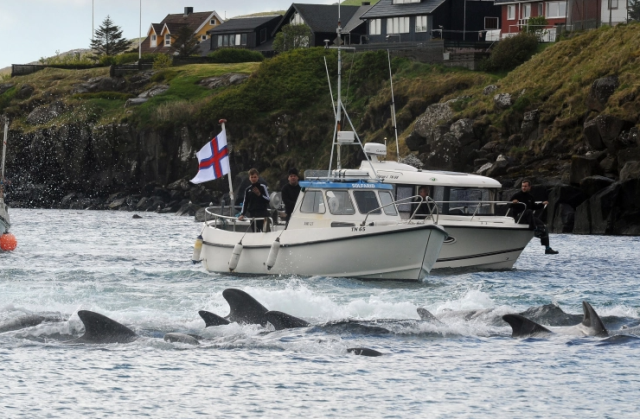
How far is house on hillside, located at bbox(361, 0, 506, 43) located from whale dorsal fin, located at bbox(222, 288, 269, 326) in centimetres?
7753

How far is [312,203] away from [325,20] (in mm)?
89766

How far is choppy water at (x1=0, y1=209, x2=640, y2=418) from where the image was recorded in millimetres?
12664

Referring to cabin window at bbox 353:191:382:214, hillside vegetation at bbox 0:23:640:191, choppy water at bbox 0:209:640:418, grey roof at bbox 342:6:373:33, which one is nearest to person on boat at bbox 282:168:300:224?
cabin window at bbox 353:191:382:214

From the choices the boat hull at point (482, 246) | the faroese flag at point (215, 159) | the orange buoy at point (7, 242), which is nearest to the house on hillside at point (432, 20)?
the orange buoy at point (7, 242)

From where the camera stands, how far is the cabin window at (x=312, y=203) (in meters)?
25.0

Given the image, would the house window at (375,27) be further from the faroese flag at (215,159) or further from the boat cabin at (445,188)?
the faroese flag at (215,159)

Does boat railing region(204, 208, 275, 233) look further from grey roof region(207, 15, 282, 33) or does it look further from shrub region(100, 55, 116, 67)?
grey roof region(207, 15, 282, 33)

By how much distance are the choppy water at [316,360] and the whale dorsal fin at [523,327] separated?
8.7 inches

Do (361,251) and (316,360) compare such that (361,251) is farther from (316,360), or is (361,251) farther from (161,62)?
(161,62)

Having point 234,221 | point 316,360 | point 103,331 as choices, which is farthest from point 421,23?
point 316,360

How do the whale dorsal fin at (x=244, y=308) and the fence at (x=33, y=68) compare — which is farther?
the fence at (x=33, y=68)

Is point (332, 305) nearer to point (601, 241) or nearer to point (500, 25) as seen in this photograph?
point (601, 241)

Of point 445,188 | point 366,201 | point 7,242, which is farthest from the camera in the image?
point 7,242

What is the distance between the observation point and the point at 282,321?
16.7 metres
